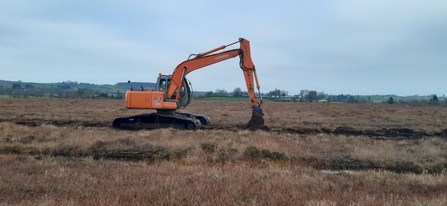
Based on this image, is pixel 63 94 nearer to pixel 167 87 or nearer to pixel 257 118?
pixel 167 87

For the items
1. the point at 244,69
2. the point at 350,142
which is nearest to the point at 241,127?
the point at 244,69

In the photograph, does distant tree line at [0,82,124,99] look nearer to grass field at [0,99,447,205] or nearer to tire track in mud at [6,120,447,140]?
tire track in mud at [6,120,447,140]

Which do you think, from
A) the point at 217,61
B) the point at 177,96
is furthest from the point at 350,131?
the point at 177,96

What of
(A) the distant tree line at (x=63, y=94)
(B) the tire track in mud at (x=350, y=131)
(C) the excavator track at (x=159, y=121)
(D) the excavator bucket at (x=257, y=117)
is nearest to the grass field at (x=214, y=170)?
(D) the excavator bucket at (x=257, y=117)

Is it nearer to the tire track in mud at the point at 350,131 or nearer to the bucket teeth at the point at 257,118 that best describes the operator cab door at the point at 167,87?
the tire track in mud at the point at 350,131

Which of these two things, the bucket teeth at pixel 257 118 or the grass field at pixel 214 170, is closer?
the grass field at pixel 214 170

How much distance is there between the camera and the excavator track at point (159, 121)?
22.6 m

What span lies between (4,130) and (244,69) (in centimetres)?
1225

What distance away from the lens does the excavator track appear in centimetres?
2262

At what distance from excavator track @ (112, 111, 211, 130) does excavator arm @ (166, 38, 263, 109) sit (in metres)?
1.17

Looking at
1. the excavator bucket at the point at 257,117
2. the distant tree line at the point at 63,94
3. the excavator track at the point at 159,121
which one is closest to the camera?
the excavator bucket at the point at 257,117

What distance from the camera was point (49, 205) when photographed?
23.0 ft

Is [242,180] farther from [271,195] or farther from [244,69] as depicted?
[244,69]

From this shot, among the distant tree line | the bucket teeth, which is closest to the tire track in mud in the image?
the bucket teeth
